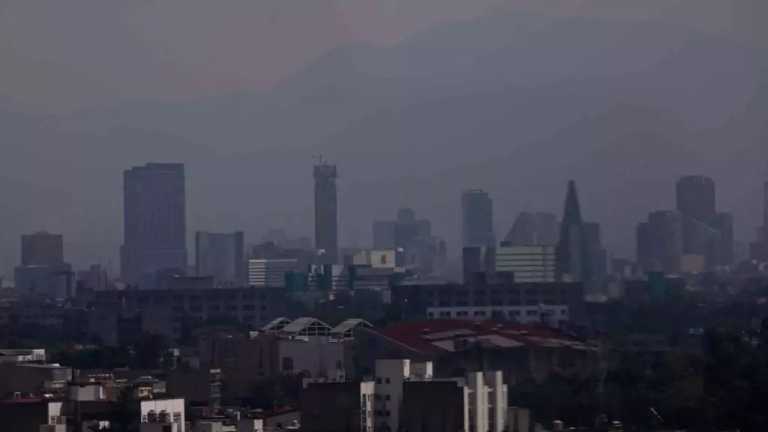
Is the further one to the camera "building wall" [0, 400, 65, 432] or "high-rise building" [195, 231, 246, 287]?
"high-rise building" [195, 231, 246, 287]

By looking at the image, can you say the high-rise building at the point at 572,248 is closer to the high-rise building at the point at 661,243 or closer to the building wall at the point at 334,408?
the high-rise building at the point at 661,243

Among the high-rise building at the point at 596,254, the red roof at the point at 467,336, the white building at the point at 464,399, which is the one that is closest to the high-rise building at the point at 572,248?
the high-rise building at the point at 596,254

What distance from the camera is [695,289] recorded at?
6969 centimetres

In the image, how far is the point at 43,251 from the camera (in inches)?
3570

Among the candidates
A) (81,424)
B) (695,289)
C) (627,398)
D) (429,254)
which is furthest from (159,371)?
(429,254)

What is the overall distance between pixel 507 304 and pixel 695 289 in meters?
9.89

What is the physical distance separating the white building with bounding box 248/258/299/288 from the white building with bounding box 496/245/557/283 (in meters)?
8.87

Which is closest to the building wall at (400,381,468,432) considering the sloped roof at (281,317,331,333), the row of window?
the sloped roof at (281,317,331,333)

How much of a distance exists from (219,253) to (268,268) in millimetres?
4656

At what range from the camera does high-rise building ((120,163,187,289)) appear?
323 feet

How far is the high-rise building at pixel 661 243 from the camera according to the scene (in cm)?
8206

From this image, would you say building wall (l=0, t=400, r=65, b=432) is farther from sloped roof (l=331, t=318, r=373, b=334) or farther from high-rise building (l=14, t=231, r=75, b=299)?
high-rise building (l=14, t=231, r=75, b=299)

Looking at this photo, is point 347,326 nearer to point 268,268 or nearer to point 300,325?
point 300,325

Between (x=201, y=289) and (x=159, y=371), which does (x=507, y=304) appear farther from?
(x=159, y=371)
